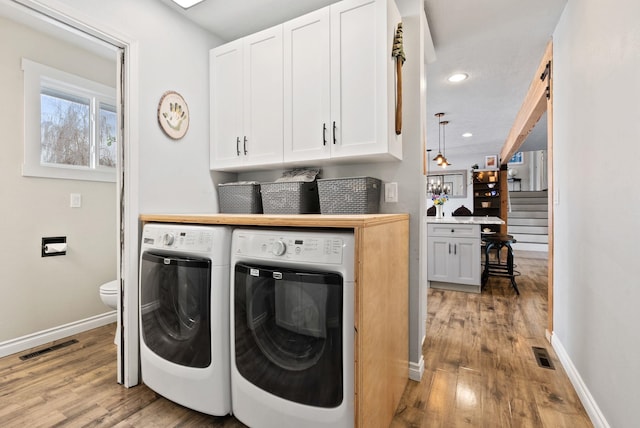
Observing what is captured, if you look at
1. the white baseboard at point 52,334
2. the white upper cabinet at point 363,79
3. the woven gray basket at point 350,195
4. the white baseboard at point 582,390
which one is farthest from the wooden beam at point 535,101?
the white baseboard at point 52,334

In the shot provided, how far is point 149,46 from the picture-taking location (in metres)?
1.92

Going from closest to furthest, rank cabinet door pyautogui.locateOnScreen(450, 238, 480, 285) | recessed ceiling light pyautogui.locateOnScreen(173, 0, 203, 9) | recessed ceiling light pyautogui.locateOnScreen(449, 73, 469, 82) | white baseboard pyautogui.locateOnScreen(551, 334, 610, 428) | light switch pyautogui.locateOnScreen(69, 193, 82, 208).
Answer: white baseboard pyautogui.locateOnScreen(551, 334, 610, 428) < recessed ceiling light pyautogui.locateOnScreen(173, 0, 203, 9) < light switch pyautogui.locateOnScreen(69, 193, 82, 208) < recessed ceiling light pyautogui.locateOnScreen(449, 73, 469, 82) < cabinet door pyautogui.locateOnScreen(450, 238, 480, 285)

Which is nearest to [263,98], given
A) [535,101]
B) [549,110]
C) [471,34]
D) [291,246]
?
[291,246]

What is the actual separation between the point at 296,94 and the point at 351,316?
145 centimetres

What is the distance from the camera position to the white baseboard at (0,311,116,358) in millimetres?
2199

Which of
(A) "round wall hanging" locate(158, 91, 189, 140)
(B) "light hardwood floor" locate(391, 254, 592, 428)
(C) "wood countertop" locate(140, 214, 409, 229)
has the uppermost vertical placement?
(A) "round wall hanging" locate(158, 91, 189, 140)

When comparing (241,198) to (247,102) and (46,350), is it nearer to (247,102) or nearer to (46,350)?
(247,102)

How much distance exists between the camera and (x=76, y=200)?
8.55 ft

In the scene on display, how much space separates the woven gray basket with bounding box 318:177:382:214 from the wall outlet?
58mm

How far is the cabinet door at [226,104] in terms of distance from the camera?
7.26ft

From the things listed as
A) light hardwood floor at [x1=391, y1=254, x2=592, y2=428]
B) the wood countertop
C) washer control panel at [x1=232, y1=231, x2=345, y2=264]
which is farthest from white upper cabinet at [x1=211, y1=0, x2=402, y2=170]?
light hardwood floor at [x1=391, y1=254, x2=592, y2=428]

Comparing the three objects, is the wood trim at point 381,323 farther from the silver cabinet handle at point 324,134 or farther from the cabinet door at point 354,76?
the silver cabinet handle at point 324,134

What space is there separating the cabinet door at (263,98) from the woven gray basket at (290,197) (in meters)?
0.19

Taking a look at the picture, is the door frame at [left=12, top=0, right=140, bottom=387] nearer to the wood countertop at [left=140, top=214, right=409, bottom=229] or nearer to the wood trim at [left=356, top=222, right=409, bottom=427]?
the wood countertop at [left=140, top=214, right=409, bottom=229]
